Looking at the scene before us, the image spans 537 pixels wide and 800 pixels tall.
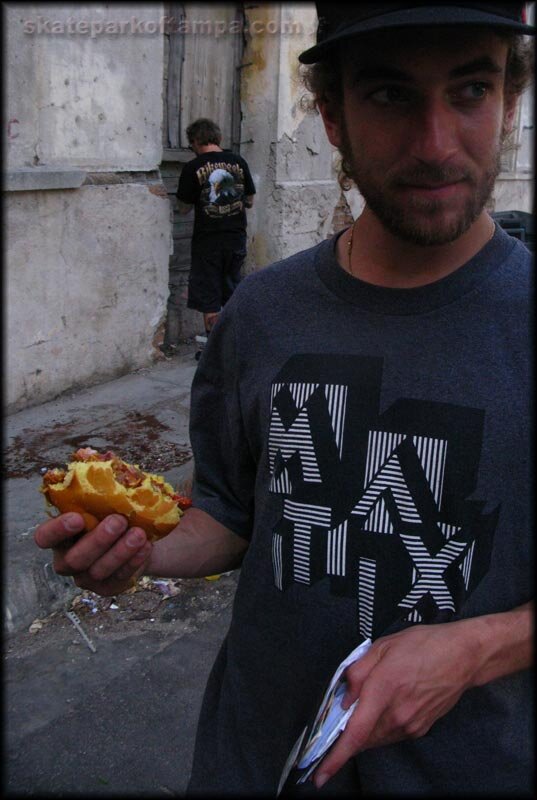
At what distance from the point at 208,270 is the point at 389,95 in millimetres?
6015

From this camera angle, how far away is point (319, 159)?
27.5ft

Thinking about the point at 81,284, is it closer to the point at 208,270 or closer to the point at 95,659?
the point at 208,270

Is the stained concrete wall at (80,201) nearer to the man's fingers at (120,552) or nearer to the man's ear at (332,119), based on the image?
the man's ear at (332,119)

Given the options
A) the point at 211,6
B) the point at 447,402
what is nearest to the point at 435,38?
the point at 447,402

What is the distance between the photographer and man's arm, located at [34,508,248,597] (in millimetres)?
1420

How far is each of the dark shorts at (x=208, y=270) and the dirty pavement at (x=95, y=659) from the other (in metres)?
2.35

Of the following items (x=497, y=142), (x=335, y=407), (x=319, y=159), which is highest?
(x=319, y=159)

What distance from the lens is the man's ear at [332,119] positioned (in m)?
1.67

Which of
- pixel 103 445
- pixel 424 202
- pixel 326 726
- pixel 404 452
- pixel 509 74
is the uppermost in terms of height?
pixel 509 74

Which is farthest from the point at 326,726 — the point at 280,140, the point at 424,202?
the point at 280,140

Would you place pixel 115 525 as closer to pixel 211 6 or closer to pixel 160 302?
pixel 160 302

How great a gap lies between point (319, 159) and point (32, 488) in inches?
205

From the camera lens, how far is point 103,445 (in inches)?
202

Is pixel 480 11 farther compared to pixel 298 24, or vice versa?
pixel 298 24
